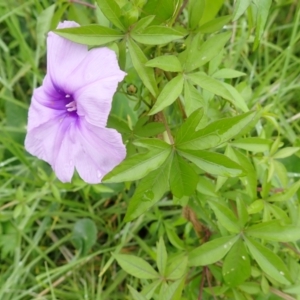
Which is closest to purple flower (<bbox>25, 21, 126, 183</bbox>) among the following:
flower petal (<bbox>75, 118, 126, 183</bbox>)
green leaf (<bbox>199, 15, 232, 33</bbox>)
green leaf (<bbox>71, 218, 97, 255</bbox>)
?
flower petal (<bbox>75, 118, 126, 183</bbox>)

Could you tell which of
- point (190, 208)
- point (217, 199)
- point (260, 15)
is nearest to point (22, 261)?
point (190, 208)

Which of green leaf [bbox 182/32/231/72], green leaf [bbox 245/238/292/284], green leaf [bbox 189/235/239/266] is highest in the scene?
green leaf [bbox 182/32/231/72]

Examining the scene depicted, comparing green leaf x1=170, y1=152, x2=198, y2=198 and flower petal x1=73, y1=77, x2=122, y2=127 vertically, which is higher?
flower petal x1=73, y1=77, x2=122, y2=127

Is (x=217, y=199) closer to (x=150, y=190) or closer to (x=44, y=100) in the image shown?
(x=150, y=190)

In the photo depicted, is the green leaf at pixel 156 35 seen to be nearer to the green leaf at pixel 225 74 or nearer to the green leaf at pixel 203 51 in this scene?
the green leaf at pixel 203 51

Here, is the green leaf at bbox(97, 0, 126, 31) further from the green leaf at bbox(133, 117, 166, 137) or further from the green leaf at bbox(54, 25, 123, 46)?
the green leaf at bbox(133, 117, 166, 137)

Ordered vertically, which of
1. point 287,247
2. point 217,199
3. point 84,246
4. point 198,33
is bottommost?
point 84,246
